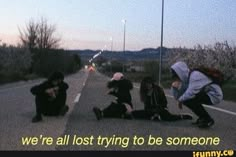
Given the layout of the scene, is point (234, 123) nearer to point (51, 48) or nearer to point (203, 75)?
point (203, 75)

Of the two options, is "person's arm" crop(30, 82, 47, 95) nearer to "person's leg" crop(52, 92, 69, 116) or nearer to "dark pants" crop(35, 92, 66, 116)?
"dark pants" crop(35, 92, 66, 116)

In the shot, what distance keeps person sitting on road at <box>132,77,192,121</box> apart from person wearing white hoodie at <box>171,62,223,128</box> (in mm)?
958

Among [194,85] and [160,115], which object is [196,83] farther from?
[160,115]

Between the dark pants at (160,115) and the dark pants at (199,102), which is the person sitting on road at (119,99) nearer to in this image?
the dark pants at (160,115)

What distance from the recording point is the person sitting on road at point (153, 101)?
13.8m

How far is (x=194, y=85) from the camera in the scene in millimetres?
12484

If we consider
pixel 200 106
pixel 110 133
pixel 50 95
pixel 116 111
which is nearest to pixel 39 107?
pixel 50 95

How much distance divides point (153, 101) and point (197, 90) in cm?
164

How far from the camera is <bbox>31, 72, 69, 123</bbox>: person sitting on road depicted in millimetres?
14438

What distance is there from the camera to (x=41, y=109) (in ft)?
48.1

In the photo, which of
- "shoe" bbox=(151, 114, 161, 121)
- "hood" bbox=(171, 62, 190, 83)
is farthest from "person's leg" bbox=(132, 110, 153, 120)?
"hood" bbox=(171, 62, 190, 83)

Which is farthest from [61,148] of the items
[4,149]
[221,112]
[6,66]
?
[6,66]

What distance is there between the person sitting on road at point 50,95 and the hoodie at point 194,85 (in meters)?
3.39

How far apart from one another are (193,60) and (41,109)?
4944cm
